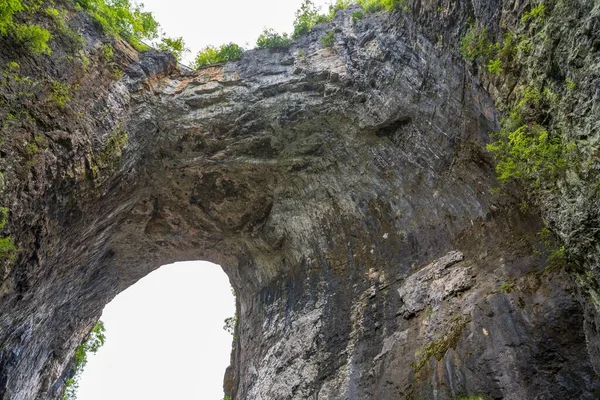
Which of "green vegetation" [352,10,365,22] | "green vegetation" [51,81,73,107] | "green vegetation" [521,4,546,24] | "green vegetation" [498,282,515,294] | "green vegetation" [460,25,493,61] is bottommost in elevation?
"green vegetation" [498,282,515,294]

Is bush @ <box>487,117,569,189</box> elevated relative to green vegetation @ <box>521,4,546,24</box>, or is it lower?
lower

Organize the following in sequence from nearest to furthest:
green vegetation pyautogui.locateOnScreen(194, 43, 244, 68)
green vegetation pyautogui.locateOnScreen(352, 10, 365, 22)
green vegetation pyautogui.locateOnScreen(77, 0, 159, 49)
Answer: green vegetation pyautogui.locateOnScreen(77, 0, 159, 49), green vegetation pyautogui.locateOnScreen(352, 10, 365, 22), green vegetation pyautogui.locateOnScreen(194, 43, 244, 68)

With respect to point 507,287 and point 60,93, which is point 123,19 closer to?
point 60,93

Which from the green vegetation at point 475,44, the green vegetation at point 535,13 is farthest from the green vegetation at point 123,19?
the green vegetation at point 535,13

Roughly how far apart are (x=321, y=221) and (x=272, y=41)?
5.34 m

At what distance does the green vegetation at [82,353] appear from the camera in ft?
54.3

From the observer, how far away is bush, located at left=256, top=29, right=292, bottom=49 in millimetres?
11953

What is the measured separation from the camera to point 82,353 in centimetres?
1688

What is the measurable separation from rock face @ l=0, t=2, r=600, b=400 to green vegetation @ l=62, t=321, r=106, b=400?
2601 mm

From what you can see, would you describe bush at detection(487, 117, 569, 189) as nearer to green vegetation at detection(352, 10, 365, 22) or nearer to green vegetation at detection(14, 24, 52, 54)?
green vegetation at detection(352, 10, 365, 22)

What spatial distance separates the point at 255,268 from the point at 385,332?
5.71 metres

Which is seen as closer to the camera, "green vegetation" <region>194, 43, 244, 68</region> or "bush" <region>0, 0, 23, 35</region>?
"bush" <region>0, 0, 23, 35</region>

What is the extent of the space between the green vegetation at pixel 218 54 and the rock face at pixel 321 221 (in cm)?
59

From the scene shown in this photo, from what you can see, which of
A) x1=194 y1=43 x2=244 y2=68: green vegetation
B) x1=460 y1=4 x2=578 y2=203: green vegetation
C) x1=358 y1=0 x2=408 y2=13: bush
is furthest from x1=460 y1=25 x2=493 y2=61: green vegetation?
x1=194 y1=43 x2=244 y2=68: green vegetation
